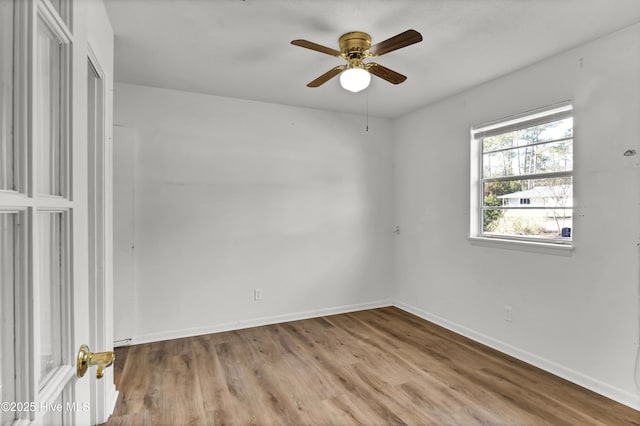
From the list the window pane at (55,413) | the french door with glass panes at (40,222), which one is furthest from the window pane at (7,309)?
the window pane at (55,413)

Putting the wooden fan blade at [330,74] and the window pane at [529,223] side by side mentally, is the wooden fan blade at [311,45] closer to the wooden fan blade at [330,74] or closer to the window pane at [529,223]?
the wooden fan blade at [330,74]

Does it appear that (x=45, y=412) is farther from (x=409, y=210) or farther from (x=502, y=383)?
(x=409, y=210)

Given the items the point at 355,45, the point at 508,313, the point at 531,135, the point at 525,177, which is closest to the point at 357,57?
the point at 355,45

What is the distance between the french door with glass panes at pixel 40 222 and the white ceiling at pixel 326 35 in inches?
63.9

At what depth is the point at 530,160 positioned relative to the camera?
296 centimetres

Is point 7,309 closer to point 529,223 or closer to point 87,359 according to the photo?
point 87,359

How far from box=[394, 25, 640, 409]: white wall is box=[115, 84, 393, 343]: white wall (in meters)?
0.92

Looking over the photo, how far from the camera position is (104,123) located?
201 cm

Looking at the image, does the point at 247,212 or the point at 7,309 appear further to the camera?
the point at 247,212

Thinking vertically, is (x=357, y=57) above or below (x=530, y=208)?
above

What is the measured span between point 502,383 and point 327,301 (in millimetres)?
2108

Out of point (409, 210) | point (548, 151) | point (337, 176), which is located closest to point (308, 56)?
point (337, 176)

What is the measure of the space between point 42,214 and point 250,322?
335cm

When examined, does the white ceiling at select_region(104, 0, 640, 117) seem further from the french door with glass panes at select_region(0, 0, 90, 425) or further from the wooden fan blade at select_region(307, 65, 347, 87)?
the french door with glass panes at select_region(0, 0, 90, 425)
